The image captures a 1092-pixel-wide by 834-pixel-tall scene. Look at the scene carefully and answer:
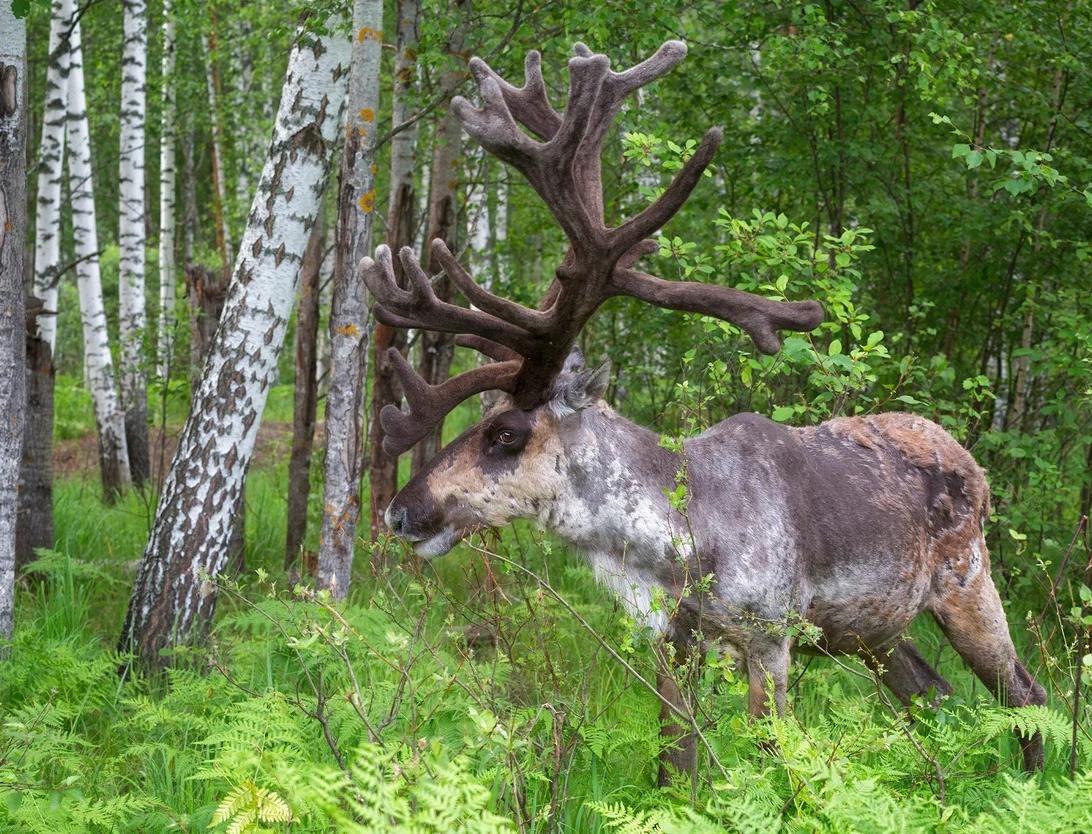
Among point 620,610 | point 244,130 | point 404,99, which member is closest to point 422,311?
point 620,610

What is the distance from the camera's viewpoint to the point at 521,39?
29.6ft

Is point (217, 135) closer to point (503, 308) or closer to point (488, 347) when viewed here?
point (488, 347)

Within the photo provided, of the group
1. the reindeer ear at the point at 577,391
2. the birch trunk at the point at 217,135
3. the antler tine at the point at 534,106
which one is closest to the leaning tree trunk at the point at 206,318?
the antler tine at the point at 534,106

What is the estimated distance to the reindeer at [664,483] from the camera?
4801 mm

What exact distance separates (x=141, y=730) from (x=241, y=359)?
2.05m

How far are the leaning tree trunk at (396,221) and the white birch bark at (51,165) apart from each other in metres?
3.55

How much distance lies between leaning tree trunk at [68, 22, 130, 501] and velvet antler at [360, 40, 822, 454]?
242 inches

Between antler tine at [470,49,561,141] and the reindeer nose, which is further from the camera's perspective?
antler tine at [470,49,561,141]

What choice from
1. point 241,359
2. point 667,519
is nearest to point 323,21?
point 241,359

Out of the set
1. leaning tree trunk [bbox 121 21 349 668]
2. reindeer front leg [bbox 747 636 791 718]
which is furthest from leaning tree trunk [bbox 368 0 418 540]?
reindeer front leg [bbox 747 636 791 718]

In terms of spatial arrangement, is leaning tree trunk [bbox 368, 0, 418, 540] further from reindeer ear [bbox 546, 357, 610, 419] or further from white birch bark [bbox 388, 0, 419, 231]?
reindeer ear [bbox 546, 357, 610, 419]

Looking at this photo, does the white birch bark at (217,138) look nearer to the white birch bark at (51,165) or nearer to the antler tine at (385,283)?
the white birch bark at (51,165)

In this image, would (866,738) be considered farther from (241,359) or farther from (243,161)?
(243,161)

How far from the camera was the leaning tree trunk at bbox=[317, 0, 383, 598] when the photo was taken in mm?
6625
